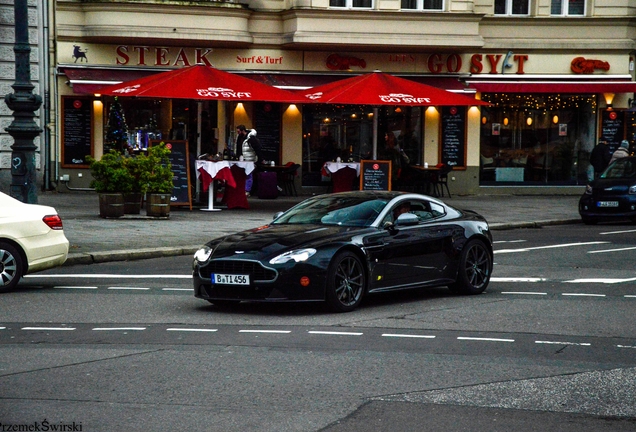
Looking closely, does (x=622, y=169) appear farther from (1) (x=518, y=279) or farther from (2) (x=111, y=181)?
(2) (x=111, y=181)

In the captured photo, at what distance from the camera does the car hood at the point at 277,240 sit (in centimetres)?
1134

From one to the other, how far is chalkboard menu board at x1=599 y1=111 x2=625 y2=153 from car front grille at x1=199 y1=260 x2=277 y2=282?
23509mm

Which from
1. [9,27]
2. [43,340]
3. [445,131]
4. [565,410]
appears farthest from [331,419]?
[445,131]

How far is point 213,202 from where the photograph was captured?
84.6 feet

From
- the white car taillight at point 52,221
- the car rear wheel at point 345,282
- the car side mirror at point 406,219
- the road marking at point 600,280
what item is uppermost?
the car side mirror at point 406,219

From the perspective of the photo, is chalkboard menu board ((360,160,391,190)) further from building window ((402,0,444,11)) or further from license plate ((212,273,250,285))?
license plate ((212,273,250,285))

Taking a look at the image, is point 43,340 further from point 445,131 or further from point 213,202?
point 445,131

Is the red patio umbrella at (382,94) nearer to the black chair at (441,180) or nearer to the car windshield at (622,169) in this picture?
the car windshield at (622,169)

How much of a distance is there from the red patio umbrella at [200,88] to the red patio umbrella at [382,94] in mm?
959

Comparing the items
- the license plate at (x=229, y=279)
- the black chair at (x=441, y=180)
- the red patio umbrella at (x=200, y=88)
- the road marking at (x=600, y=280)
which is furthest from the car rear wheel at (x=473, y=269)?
the black chair at (x=441, y=180)

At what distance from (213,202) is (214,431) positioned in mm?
19441

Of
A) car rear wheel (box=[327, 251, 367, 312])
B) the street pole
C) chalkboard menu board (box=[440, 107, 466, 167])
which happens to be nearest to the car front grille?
car rear wheel (box=[327, 251, 367, 312])

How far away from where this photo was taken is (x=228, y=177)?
966 inches

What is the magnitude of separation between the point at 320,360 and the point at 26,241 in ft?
19.4
